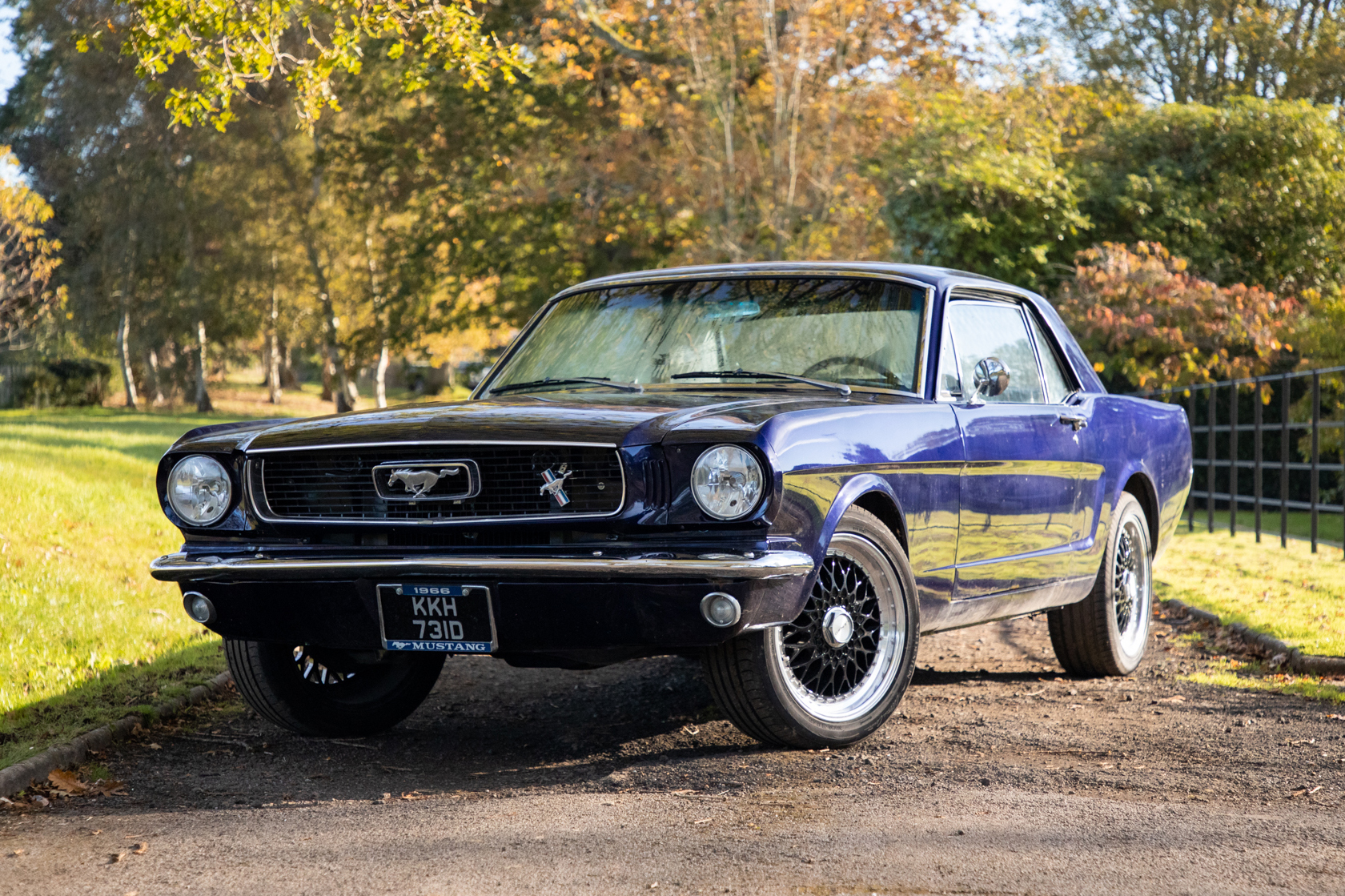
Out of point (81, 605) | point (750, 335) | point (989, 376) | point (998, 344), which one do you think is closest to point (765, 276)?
point (750, 335)

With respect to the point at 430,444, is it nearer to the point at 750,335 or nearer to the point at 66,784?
the point at 750,335

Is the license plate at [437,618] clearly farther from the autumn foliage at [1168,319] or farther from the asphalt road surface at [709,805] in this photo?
the autumn foliage at [1168,319]

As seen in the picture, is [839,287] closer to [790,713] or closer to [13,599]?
[790,713]

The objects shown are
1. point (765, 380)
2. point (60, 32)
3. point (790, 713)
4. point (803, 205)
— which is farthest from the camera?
point (60, 32)

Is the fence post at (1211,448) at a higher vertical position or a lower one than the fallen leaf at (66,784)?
lower

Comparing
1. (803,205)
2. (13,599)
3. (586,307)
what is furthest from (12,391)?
(586,307)

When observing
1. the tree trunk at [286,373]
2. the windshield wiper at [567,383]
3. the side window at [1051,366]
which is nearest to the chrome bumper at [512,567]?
the windshield wiper at [567,383]

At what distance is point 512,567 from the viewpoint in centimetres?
435

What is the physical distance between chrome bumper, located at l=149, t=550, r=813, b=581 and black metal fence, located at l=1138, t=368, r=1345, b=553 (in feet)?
27.1

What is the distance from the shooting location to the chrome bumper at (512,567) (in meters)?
4.20

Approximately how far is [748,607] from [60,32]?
37439 millimetres

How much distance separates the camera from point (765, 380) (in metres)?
5.39

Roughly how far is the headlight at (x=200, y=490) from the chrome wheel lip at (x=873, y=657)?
1971mm

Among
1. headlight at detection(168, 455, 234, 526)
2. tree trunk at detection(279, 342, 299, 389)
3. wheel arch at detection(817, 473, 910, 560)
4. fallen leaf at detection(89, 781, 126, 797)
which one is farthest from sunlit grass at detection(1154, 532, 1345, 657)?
tree trunk at detection(279, 342, 299, 389)
